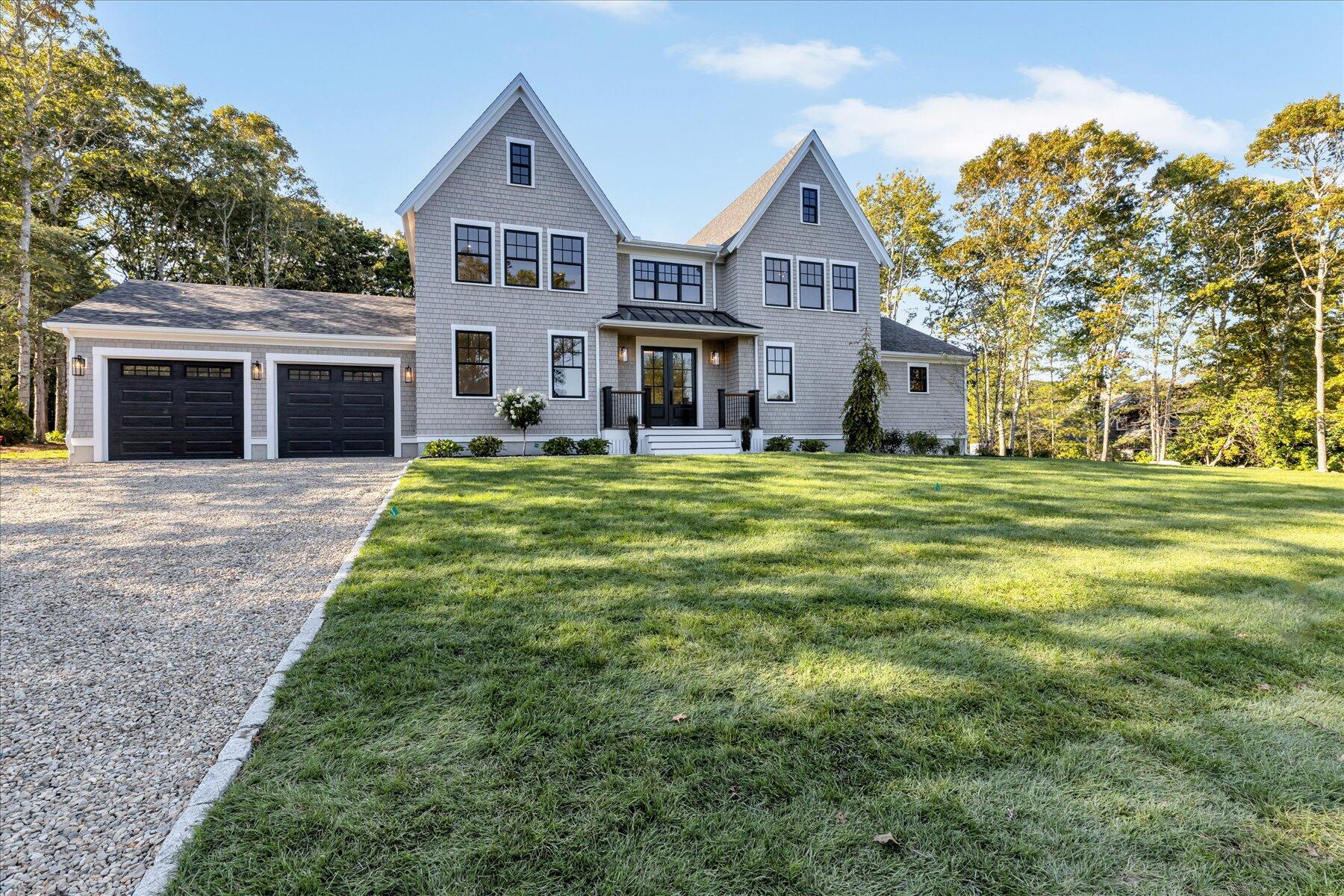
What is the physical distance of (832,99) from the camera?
15961mm

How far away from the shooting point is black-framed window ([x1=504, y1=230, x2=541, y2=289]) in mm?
14375

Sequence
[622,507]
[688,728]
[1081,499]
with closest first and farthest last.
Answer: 1. [688,728]
2. [622,507]
3. [1081,499]

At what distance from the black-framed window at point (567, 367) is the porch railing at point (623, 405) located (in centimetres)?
65

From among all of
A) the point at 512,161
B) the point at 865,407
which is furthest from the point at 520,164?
the point at 865,407

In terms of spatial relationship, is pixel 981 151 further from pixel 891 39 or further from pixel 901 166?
pixel 891 39

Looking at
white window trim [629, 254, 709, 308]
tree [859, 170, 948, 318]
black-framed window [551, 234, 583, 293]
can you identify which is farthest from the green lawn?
tree [859, 170, 948, 318]

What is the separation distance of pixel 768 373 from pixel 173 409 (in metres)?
14.9

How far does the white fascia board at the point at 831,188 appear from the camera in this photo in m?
16.4

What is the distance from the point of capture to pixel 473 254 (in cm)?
1412

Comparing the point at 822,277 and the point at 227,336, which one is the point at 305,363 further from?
the point at 822,277

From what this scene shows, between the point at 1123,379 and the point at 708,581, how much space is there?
25.8 m

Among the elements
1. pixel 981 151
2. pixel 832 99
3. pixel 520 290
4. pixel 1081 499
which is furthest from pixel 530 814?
pixel 981 151

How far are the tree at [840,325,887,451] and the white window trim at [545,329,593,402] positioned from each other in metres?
7.25

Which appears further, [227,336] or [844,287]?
[844,287]
